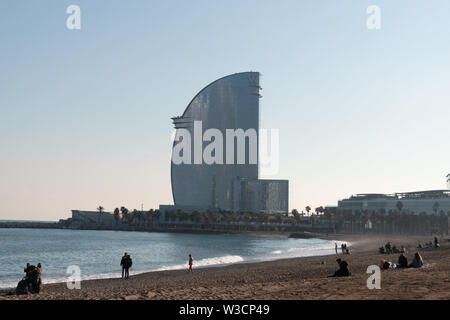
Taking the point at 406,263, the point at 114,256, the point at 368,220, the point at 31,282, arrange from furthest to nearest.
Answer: the point at 368,220, the point at 114,256, the point at 406,263, the point at 31,282

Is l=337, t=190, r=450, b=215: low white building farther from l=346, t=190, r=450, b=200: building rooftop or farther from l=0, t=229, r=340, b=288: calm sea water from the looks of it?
l=0, t=229, r=340, b=288: calm sea water

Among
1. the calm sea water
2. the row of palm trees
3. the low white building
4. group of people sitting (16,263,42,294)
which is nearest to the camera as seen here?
group of people sitting (16,263,42,294)

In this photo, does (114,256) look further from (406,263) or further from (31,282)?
(406,263)

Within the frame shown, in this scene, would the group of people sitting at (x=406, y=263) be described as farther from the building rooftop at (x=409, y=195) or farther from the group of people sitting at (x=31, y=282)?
the building rooftop at (x=409, y=195)

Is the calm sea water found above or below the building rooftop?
below

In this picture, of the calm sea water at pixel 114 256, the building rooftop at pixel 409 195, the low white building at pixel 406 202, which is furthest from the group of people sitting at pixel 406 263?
the building rooftop at pixel 409 195

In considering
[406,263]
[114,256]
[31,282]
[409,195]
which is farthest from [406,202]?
[31,282]

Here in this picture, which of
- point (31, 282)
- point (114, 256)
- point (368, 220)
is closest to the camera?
point (31, 282)

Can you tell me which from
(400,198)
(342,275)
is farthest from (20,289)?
(400,198)

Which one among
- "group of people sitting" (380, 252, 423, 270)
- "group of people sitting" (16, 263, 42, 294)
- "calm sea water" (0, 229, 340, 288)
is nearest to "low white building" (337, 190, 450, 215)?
"calm sea water" (0, 229, 340, 288)

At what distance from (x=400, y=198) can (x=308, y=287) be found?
170 meters

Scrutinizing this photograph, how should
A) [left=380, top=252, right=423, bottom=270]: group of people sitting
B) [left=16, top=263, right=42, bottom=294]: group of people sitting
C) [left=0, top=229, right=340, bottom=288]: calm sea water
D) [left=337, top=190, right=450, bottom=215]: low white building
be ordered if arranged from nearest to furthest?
1. [left=16, top=263, right=42, bottom=294]: group of people sitting
2. [left=380, top=252, right=423, bottom=270]: group of people sitting
3. [left=0, top=229, right=340, bottom=288]: calm sea water
4. [left=337, top=190, right=450, bottom=215]: low white building
